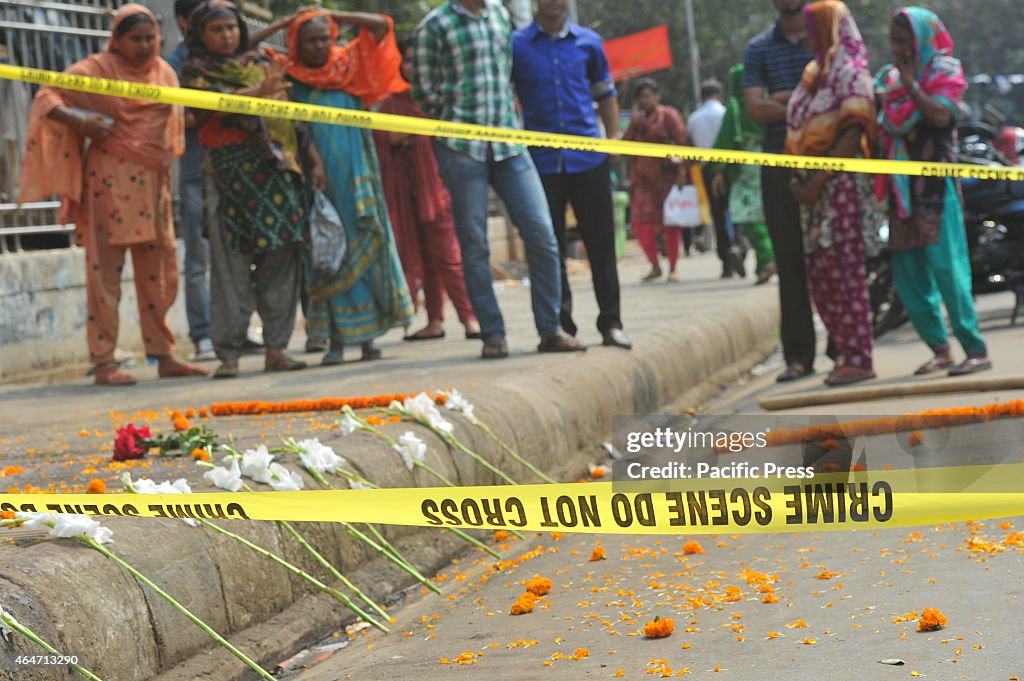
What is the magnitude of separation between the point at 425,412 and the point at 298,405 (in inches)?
42.5

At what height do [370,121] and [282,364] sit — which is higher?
[370,121]

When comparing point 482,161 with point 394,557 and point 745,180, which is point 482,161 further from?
point 745,180

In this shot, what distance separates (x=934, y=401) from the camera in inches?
262

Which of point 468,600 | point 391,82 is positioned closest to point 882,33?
point 391,82

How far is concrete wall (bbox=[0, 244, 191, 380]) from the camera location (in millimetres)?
8648

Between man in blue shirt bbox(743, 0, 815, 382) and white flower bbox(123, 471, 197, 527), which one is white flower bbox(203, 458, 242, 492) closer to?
white flower bbox(123, 471, 197, 527)

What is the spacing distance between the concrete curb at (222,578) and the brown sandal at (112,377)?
2179 mm

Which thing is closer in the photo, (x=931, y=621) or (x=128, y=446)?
(x=931, y=621)

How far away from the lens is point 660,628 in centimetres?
358

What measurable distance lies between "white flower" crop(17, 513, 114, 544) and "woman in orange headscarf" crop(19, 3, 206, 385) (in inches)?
168

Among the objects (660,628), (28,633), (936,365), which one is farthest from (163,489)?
(936,365)

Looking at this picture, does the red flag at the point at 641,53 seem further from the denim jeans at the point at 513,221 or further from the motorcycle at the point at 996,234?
the denim jeans at the point at 513,221

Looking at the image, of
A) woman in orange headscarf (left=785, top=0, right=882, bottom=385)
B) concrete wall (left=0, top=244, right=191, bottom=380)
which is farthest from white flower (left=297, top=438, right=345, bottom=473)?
concrete wall (left=0, top=244, right=191, bottom=380)

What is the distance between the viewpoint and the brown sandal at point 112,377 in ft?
25.7
